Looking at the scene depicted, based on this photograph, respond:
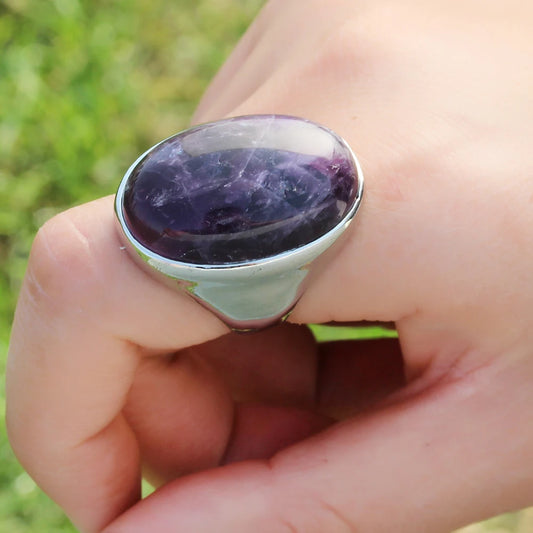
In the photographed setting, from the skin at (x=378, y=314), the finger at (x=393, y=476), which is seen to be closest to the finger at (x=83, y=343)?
the skin at (x=378, y=314)

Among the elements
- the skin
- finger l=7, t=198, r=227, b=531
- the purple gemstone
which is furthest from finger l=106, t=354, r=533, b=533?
the purple gemstone

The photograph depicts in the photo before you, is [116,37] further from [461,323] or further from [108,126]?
[461,323]

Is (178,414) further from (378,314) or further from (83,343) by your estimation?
(378,314)

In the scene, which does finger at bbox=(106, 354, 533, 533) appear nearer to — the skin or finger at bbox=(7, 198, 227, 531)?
the skin

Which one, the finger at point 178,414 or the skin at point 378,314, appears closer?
the skin at point 378,314

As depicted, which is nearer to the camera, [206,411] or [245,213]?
[245,213]

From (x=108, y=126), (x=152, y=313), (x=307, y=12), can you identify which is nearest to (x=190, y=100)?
(x=108, y=126)

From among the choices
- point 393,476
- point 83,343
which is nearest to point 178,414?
point 83,343

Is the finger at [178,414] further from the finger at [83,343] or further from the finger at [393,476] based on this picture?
the finger at [393,476]
